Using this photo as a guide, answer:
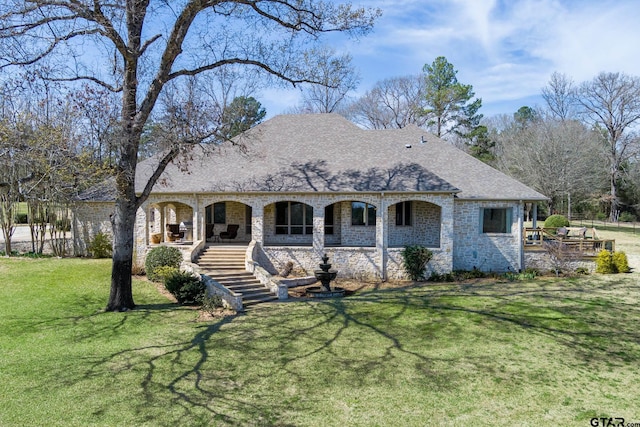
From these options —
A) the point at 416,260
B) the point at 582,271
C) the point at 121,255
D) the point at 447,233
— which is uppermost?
the point at 447,233

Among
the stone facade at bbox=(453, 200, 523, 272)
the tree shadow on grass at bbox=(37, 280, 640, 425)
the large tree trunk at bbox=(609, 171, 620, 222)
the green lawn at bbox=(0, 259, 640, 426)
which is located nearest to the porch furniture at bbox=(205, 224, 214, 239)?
the green lawn at bbox=(0, 259, 640, 426)

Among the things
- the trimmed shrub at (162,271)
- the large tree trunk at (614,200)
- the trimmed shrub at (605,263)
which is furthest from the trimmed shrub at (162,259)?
the large tree trunk at (614,200)

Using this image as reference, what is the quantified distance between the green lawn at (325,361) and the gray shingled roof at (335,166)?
611 cm

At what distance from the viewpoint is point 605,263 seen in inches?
751

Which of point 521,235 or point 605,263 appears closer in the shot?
point 605,263

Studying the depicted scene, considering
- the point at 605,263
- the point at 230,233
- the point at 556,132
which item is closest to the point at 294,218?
the point at 230,233

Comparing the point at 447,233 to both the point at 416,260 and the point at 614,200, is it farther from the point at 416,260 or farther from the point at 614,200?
the point at 614,200

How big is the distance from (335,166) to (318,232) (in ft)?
11.7

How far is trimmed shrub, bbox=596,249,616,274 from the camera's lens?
19.1 meters

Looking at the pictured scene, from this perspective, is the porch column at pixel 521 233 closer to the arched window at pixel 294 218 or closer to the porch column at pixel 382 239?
the porch column at pixel 382 239

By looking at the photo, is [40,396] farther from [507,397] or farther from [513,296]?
[513,296]

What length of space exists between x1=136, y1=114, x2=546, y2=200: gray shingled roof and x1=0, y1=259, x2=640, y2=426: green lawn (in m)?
6.11

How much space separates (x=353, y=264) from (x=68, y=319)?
11105mm

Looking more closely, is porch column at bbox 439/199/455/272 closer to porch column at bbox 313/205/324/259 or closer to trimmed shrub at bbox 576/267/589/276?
porch column at bbox 313/205/324/259
